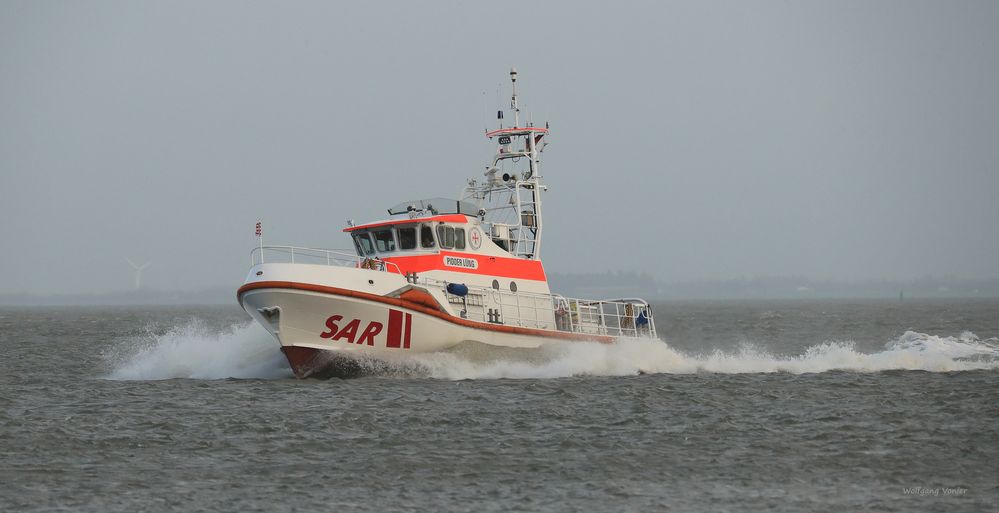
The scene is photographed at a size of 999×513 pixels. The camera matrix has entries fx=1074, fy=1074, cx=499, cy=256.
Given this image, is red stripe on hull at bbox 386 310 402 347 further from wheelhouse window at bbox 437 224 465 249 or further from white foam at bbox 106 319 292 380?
wheelhouse window at bbox 437 224 465 249

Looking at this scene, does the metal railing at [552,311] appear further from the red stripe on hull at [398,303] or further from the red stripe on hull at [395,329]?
the red stripe on hull at [395,329]

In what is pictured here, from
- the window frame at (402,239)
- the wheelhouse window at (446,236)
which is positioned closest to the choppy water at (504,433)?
the wheelhouse window at (446,236)

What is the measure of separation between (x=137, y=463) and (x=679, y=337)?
4176cm

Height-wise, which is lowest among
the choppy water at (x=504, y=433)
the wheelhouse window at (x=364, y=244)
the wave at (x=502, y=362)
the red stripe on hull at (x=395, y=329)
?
the choppy water at (x=504, y=433)

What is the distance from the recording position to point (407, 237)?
84.9 ft

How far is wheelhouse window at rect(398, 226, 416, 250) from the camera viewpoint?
25.8 meters

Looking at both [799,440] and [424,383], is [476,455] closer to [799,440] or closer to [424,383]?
[799,440]

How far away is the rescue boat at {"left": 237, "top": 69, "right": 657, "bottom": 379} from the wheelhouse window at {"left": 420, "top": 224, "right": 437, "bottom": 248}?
0.08 ft

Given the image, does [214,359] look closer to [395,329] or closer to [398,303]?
[395,329]

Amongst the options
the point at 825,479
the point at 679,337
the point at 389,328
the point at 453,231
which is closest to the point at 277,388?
the point at 389,328

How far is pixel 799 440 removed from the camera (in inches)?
673

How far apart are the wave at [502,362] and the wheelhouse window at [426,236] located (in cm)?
276

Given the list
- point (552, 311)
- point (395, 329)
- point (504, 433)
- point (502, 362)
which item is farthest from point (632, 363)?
point (504, 433)

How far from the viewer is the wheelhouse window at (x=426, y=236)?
84.2 feet
